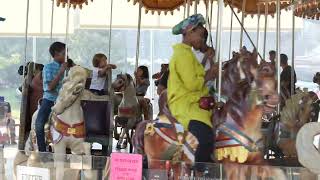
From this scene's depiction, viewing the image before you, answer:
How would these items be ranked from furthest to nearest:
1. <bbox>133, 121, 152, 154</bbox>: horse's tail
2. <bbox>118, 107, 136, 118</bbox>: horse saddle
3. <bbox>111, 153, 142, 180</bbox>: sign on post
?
<bbox>118, 107, 136, 118</bbox>: horse saddle
<bbox>133, 121, 152, 154</bbox>: horse's tail
<bbox>111, 153, 142, 180</bbox>: sign on post

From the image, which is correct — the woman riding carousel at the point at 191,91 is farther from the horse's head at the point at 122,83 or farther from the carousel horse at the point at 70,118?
the horse's head at the point at 122,83

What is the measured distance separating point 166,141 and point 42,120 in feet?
5.68

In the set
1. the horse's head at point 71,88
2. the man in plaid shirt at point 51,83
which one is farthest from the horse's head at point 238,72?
the man in plaid shirt at point 51,83

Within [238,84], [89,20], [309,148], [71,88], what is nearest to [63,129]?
[71,88]

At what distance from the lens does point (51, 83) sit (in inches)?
185

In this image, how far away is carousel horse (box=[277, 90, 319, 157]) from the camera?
12.4 ft

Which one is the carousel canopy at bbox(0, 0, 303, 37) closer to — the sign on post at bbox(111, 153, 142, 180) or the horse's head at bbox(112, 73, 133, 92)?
the horse's head at bbox(112, 73, 133, 92)

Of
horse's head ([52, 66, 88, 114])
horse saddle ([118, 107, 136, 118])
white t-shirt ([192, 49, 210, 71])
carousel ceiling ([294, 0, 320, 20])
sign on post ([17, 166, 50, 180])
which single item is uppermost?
carousel ceiling ([294, 0, 320, 20])

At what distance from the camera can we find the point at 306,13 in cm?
750

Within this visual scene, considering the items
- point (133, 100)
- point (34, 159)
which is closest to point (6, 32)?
point (133, 100)

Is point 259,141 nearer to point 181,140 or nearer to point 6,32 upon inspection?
point 181,140

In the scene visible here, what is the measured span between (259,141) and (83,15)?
35.3ft

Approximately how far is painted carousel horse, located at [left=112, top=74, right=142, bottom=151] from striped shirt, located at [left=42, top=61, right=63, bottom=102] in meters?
1.82

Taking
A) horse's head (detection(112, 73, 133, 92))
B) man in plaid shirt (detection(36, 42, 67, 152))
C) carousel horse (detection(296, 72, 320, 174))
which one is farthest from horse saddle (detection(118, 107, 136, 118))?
carousel horse (detection(296, 72, 320, 174))
